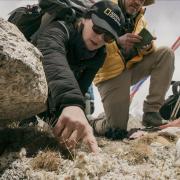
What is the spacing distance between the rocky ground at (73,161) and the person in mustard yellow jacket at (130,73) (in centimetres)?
318

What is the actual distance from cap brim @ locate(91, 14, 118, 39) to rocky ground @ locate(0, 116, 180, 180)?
1.54 meters

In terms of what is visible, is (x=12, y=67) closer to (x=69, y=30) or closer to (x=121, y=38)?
(x=69, y=30)

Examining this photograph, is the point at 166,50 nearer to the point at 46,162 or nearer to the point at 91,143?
the point at 91,143

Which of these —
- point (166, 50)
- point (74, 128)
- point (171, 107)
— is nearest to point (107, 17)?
point (74, 128)

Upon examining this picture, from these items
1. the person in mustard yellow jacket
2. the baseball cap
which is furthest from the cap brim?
the person in mustard yellow jacket

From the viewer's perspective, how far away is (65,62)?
17.2 feet

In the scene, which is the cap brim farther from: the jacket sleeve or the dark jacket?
the jacket sleeve

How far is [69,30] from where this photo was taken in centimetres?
592

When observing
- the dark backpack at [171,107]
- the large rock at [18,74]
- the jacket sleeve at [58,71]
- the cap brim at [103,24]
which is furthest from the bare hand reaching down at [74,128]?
the dark backpack at [171,107]

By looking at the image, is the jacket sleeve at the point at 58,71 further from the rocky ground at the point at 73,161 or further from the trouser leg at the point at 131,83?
the trouser leg at the point at 131,83

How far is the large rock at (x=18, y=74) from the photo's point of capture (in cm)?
417

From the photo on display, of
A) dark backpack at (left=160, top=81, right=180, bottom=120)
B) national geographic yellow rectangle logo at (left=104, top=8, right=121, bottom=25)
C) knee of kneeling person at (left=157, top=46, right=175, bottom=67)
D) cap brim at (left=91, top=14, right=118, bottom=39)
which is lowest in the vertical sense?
dark backpack at (left=160, top=81, right=180, bottom=120)

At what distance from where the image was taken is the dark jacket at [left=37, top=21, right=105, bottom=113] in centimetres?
489

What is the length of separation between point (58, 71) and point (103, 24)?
47.1 inches
